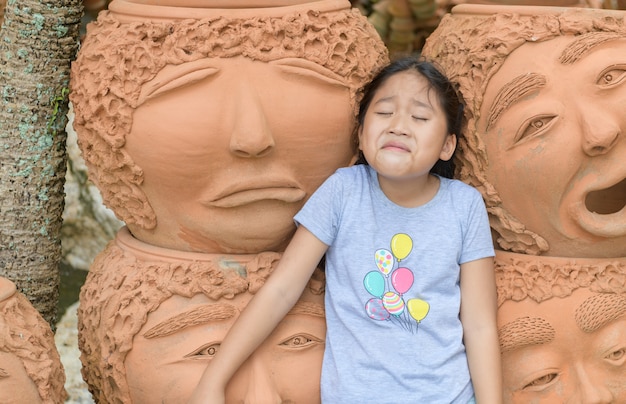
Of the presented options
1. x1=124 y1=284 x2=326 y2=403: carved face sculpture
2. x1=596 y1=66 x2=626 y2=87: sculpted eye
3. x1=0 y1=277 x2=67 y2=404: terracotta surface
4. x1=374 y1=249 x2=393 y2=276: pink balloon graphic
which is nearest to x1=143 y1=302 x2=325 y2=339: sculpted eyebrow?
x1=124 y1=284 x2=326 y2=403: carved face sculpture

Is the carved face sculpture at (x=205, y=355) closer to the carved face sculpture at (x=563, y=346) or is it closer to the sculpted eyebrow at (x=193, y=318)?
the sculpted eyebrow at (x=193, y=318)

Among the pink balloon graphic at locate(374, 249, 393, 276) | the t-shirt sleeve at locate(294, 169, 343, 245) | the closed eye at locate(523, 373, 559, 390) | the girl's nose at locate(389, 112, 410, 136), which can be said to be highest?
the girl's nose at locate(389, 112, 410, 136)

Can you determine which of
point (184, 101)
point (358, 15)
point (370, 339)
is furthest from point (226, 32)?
point (370, 339)

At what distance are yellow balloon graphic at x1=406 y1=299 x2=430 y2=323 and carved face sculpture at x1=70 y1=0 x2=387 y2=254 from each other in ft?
1.14

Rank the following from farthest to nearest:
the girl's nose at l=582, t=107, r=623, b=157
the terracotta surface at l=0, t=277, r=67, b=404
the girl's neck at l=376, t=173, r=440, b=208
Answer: the girl's neck at l=376, t=173, r=440, b=208
the girl's nose at l=582, t=107, r=623, b=157
the terracotta surface at l=0, t=277, r=67, b=404

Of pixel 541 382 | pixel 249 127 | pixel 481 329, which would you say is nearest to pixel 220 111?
pixel 249 127

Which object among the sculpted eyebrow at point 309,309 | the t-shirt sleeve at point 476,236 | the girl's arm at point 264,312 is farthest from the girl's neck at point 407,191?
the sculpted eyebrow at point 309,309

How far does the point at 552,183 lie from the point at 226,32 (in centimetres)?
83

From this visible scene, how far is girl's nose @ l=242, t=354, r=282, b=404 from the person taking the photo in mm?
2037

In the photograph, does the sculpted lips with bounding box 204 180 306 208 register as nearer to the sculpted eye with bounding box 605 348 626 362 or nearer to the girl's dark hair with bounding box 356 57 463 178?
the girl's dark hair with bounding box 356 57 463 178

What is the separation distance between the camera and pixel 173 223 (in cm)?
218

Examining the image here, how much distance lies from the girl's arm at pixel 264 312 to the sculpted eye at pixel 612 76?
29.3 inches

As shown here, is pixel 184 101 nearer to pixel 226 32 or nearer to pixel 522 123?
pixel 226 32

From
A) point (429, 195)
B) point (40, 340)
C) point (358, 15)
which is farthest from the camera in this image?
point (358, 15)
